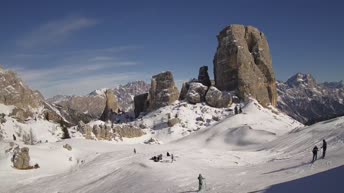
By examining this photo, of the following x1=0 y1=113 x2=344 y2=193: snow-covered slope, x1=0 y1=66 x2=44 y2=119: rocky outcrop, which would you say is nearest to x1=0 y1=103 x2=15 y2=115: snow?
x1=0 y1=66 x2=44 y2=119: rocky outcrop

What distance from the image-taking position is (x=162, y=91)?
11381 centimetres

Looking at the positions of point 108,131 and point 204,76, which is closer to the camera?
point 108,131

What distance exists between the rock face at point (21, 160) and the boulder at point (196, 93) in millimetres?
58709

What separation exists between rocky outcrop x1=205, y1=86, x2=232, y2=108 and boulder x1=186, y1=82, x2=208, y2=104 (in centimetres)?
270

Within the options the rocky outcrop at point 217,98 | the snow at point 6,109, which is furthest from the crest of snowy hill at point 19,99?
the rocky outcrop at point 217,98

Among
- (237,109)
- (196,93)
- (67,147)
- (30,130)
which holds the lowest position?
(67,147)

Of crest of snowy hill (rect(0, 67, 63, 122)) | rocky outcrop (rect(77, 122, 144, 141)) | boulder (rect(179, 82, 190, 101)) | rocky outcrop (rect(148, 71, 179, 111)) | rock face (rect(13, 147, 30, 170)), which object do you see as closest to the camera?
rock face (rect(13, 147, 30, 170))

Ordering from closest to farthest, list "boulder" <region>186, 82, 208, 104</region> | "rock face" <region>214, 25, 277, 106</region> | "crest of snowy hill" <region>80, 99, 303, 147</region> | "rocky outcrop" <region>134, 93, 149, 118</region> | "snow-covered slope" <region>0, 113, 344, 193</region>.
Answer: "snow-covered slope" <region>0, 113, 344, 193</region>, "crest of snowy hill" <region>80, 99, 303, 147</region>, "rock face" <region>214, 25, 277, 106</region>, "boulder" <region>186, 82, 208, 104</region>, "rocky outcrop" <region>134, 93, 149, 118</region>

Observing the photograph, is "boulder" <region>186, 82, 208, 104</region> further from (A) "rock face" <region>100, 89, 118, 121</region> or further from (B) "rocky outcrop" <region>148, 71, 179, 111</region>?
(A) "rock face" <region>100, 89, 118, 121</region>

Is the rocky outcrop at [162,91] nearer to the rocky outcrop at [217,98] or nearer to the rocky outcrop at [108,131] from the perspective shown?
the rocky outcrop at [217,98]

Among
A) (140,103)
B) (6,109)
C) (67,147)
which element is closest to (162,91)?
(140,103)

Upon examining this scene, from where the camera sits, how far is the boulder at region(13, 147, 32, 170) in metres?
57.9

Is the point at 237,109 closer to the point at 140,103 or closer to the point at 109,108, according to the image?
the point at 140,103

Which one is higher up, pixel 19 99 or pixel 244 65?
pixel 244 65
